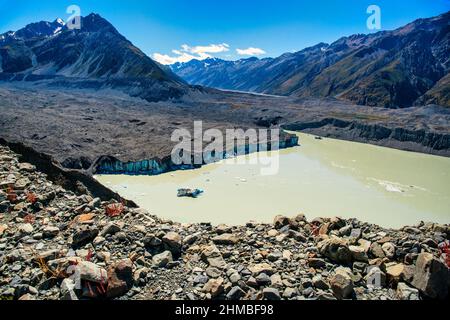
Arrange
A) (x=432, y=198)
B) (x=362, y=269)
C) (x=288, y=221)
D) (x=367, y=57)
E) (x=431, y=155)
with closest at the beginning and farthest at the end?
(x=362, y=269) → (x=288, y=221) → (x=432, y=198) → (x=431, y=155) → (x=367, y=57)

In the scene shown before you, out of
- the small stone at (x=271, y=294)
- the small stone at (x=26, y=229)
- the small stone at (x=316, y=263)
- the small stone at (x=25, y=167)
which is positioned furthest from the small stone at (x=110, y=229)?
the small stone at (x=25, y=167)

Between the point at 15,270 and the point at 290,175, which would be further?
the point at 290,175

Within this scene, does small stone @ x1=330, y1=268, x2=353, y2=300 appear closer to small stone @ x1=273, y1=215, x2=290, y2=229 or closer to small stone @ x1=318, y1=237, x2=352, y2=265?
small stone @ x1=318, y1=237, x2=352, y2=265
